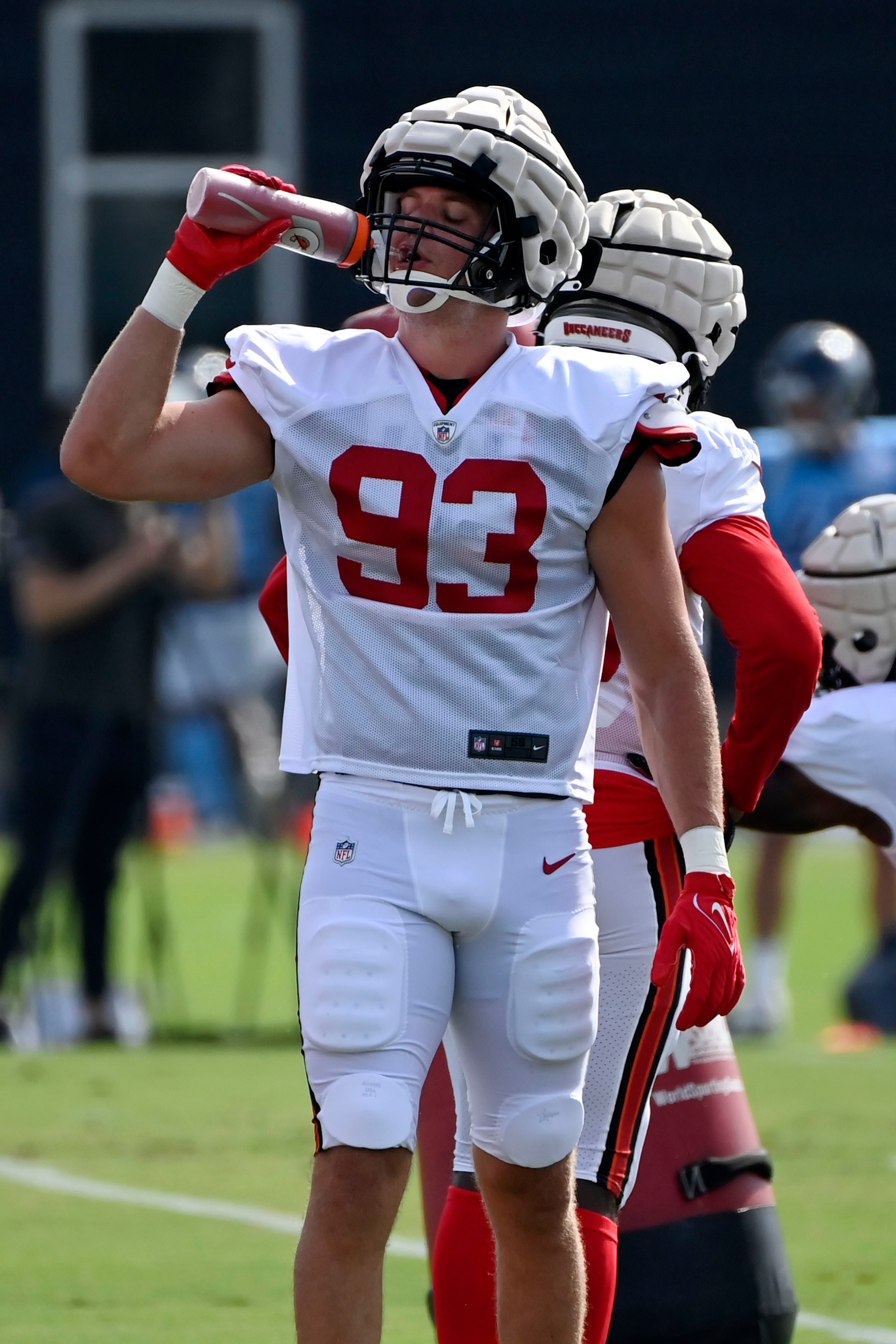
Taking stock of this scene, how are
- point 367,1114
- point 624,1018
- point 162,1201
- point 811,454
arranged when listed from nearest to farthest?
point 367,1114
point 624,1018
point 162,1201
point 811,454

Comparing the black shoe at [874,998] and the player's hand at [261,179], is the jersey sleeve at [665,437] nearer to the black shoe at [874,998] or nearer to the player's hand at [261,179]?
the player's hand at [261,179]

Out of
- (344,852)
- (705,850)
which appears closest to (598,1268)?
(705,850)

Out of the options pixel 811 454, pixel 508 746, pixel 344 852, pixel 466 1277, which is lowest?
pixel 811 454

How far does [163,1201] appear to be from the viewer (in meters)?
5.78

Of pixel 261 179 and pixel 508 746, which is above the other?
pixel 261 179

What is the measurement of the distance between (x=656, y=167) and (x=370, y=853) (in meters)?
13.3

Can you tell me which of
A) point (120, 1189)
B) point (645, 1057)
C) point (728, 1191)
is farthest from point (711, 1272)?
point (120, 1189)

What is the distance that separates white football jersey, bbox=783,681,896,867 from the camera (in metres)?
4.02

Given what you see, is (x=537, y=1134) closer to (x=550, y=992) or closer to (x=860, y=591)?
(x=550, y=992)

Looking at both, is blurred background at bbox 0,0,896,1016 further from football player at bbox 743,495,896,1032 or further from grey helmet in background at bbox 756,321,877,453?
football player at bbox 743,495,896,1032

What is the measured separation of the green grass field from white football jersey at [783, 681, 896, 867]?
1113 millimetres

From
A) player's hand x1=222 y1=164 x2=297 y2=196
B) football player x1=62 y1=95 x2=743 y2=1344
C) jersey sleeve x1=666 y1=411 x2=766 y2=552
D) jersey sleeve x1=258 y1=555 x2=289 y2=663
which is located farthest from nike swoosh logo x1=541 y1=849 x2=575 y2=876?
player's hand x1=222 y1=164 x2=297 y2=196

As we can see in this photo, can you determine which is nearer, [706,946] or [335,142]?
[706,946]

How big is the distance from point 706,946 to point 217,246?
3.66ft
